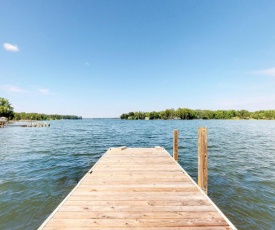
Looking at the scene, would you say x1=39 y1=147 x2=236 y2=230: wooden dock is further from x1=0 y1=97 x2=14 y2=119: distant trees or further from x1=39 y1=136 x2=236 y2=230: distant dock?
x1=0 y1=97 x2=14 y2=119: distant trees

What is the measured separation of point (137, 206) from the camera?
163 inches

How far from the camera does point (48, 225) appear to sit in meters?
3.40

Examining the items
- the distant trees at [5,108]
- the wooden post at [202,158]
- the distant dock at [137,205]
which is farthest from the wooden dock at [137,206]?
the distant trees at [5,108]

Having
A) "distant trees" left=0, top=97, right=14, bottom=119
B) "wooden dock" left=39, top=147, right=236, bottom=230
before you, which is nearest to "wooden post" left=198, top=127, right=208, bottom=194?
"wooden dock" left=39, top=147, right=236, bottom=230

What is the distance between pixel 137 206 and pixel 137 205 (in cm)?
5

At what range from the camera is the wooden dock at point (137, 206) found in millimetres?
3459

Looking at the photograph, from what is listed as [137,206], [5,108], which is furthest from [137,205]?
[5,108]

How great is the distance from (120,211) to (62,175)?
806 centimetres

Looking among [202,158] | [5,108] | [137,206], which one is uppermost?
[5,108]

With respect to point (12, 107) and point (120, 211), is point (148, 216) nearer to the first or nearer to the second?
point (120, 211)

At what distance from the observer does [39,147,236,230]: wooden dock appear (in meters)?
3.46

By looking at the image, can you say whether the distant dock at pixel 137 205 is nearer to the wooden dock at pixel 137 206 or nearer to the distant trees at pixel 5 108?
the wooden dock at pixel 137 206

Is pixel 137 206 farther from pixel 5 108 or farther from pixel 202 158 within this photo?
pixel 5 108

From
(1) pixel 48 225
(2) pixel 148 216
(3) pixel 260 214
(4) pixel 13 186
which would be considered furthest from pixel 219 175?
(4) pixel 13 186
